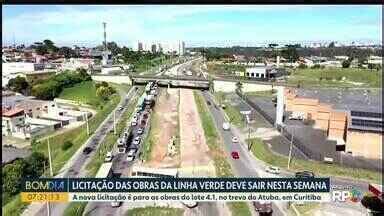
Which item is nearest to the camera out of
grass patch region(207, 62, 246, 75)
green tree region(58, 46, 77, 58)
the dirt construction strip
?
the dirt construction strip

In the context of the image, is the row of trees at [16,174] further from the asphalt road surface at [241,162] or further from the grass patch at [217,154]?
the asphalt road surface at [241,162]

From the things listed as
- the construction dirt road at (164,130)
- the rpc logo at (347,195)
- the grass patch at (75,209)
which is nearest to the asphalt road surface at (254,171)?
the rpc logo at (347,195)

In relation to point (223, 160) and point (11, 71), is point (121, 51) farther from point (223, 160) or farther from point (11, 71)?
point (223, 160)

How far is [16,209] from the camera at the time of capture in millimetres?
6605

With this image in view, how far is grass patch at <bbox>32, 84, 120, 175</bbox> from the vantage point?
9413 millimetres

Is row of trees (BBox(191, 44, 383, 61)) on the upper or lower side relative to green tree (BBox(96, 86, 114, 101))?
upper

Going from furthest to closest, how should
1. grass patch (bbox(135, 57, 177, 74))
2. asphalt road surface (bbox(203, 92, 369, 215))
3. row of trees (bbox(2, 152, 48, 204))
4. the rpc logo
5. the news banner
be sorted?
grass patch (bbox(135, 57, 177, 74)) → row of trees (bbox(2, 152, 48, 204)) → the rpc logo → asphalt road surface (bbox(203, 92, 369, 215)) → the news banner

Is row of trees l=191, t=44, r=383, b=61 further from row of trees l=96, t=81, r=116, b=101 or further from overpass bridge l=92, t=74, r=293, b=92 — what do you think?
row of trees l=96, t=81, r=116, b=101

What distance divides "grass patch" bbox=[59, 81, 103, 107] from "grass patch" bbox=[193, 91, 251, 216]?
4891mm

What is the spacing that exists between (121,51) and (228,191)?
3244 centimetres

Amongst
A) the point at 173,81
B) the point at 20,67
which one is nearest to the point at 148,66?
the point at 20,67

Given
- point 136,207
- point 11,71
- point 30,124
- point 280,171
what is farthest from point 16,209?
point 11,71

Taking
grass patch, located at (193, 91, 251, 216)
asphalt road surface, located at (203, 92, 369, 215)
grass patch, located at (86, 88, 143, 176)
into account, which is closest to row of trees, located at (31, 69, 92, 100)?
grass patch, located at (86, 88, 143, 176)
